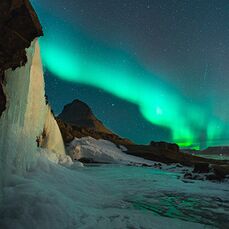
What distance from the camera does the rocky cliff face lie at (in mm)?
5759

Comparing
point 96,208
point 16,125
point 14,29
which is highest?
point 14,29

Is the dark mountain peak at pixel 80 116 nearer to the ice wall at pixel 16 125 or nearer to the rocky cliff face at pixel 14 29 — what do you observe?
the ice wall at pixel 16 125

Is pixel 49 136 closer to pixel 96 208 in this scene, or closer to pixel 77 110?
pixel 96 208

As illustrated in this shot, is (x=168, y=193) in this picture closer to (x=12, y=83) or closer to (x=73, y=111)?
(x=12, y=83)

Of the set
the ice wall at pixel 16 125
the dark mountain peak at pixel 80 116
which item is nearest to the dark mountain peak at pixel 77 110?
the dark mountain peak at pixel 80 116

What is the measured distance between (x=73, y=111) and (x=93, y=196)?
113 meters

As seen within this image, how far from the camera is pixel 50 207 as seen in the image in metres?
6.54

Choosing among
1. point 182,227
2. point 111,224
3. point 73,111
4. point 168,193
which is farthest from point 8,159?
point 73,111

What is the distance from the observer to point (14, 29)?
6.12 meters

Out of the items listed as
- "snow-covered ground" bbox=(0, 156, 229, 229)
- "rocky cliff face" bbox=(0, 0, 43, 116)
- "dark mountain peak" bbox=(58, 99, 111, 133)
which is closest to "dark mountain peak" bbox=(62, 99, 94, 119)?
"dark mountain peak" bbox=(58, 99, 111, 133)

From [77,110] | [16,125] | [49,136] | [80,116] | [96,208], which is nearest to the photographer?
[96,208]

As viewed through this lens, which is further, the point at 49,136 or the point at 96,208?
the point at 49,136

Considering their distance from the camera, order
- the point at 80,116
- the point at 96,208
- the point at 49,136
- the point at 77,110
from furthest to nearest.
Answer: the point at 77,110 → the point at 80,116 → the point at 49,136 → the point at 96,208

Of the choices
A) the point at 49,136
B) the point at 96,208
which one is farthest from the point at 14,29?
the point at 49,136
